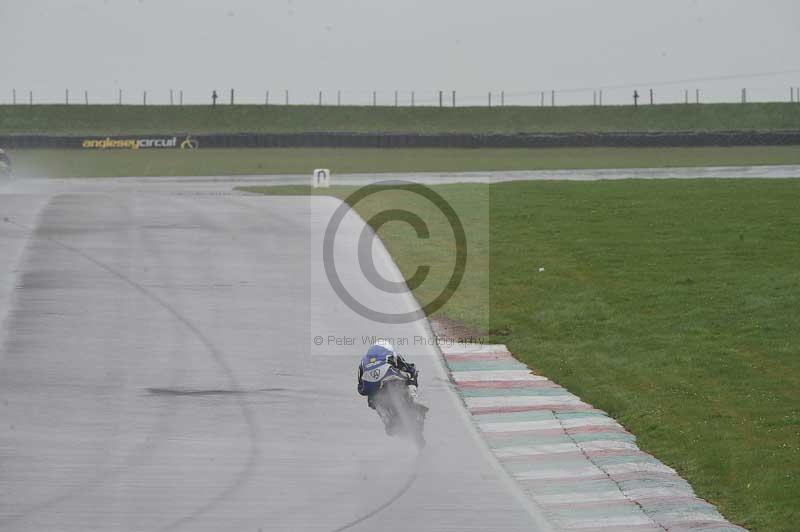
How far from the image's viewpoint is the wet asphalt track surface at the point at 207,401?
1248 centimetres

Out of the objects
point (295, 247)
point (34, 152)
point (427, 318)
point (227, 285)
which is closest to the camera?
point (427, 318)

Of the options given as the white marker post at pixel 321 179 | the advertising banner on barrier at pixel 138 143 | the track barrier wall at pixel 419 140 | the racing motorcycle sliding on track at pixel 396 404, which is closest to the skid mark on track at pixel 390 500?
the racing motorcycle sliding on track at pixel 396 404

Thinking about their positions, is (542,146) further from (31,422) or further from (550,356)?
(31,422)

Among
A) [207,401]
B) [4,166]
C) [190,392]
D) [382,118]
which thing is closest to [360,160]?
[4,166]

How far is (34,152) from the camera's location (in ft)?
197

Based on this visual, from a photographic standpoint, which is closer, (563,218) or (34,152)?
(563,218)

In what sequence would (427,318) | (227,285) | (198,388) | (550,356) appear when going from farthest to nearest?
1. (227,285)
2. (427,318)
3. (550,356)
4. (198,388)

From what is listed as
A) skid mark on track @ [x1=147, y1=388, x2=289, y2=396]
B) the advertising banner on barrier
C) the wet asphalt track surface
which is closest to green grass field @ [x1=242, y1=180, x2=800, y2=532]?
the wet asphalt track surface

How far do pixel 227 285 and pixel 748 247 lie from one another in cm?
1169

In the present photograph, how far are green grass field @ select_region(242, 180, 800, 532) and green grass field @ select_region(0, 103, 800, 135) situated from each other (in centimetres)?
4192

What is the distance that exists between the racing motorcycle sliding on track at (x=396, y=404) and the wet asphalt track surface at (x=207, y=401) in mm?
231

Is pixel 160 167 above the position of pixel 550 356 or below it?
above

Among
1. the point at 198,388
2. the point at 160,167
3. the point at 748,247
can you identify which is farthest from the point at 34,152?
the point at 198,388

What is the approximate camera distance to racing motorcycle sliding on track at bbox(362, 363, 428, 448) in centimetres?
1420
